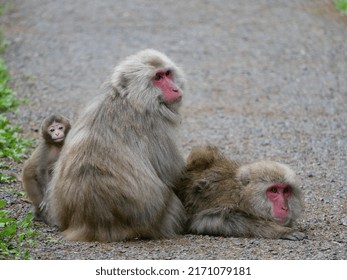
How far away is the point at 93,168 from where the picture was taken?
22.0ft

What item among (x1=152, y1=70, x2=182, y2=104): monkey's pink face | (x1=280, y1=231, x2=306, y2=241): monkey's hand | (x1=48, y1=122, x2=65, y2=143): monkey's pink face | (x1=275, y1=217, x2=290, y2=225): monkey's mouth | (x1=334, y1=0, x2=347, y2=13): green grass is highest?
(x1=152, y1=70, x2=182, y2=104): monkey's pink face

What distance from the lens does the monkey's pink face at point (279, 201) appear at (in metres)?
7.05

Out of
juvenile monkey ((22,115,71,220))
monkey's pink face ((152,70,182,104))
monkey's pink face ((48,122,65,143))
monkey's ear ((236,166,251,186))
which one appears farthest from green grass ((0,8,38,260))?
monkey's ear ((236,166,251,186))

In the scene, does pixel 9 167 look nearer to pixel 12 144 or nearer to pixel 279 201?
pixel 12 144

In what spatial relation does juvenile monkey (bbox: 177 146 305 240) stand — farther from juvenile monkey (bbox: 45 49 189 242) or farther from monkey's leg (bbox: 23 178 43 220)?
monkey's leg (bbox: 23 178 43 220)

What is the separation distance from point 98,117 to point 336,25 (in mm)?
11143

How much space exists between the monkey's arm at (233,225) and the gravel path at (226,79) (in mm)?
133

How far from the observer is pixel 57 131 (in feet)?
24.8

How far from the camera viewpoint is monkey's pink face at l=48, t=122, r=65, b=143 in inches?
297

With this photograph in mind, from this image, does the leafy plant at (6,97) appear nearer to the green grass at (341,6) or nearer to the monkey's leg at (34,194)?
the monkey's leg at (34,194)

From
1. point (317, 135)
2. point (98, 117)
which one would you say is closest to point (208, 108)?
point (317, 135)

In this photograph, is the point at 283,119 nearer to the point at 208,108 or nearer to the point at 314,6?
the point at 208,108

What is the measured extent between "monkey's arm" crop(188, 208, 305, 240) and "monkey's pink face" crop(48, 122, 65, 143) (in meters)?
1.53

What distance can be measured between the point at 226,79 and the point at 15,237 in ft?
25.6
